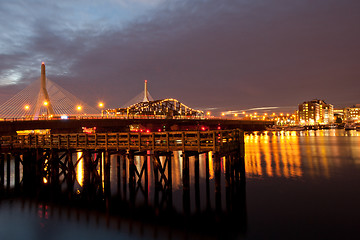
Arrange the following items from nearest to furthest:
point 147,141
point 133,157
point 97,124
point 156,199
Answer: point 147,141
point 156,199
point 133,157
point 97,124

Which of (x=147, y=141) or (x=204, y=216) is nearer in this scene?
(x=204, y=216)

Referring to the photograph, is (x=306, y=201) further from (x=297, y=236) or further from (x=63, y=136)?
(x=63, y=136)

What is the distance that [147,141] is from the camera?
20.8 meters

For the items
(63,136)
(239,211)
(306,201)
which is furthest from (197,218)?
(63,136)

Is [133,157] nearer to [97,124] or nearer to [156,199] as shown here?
[156,199]

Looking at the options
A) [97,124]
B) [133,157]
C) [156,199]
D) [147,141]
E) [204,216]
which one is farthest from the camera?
[97,124]

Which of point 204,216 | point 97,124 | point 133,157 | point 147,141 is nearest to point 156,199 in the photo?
point 133,157

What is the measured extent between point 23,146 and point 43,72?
40.1 meters

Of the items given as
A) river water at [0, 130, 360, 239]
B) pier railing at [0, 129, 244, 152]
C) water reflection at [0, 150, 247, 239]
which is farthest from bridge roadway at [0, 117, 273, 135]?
river water at [0, 130, 360, 239]

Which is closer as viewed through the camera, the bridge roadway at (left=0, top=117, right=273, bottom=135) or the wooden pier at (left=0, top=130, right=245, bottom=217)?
the wooden pier at (left=0, top=130, right=245, bottom=217)

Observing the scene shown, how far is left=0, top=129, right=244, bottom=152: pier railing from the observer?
1848 cm

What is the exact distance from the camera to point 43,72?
2426 inches

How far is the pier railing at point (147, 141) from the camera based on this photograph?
728 inches

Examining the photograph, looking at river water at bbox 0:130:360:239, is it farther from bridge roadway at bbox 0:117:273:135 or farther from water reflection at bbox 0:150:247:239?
bridge roadway at bbox 0:117:273:135
